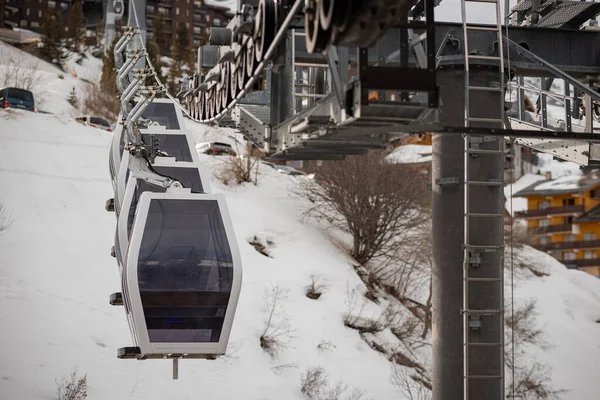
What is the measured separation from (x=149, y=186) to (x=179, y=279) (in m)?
2.95

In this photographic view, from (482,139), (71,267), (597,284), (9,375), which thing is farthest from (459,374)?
(597,284)

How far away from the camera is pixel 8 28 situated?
3915 inches

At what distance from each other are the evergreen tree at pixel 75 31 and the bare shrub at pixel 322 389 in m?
67.0

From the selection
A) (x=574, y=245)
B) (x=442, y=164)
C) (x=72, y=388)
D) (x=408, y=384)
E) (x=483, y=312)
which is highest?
(x=442, y=164)

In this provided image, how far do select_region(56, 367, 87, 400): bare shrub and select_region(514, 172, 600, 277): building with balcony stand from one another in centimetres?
5867

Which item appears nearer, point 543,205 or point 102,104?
point 102,104

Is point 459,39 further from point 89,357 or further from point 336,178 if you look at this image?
point 336,178

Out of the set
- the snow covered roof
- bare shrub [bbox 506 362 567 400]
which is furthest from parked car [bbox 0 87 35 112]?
bare shrub [bbox 506 362 567 400]

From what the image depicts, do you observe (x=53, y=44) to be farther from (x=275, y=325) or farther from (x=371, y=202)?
(x=275, y=325)

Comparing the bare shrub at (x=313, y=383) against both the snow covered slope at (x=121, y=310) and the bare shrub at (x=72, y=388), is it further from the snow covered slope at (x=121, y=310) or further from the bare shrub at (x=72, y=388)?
the bare shrub at (x=72, y=388)

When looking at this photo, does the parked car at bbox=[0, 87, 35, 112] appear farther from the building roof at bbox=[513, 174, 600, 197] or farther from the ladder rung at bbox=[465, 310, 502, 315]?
the building roof at bbox=[513, 174, 600, 197]

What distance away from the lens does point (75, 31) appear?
90125mm

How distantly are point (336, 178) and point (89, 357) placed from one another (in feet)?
56.2

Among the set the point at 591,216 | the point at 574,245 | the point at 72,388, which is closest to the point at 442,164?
the point at 72,388
